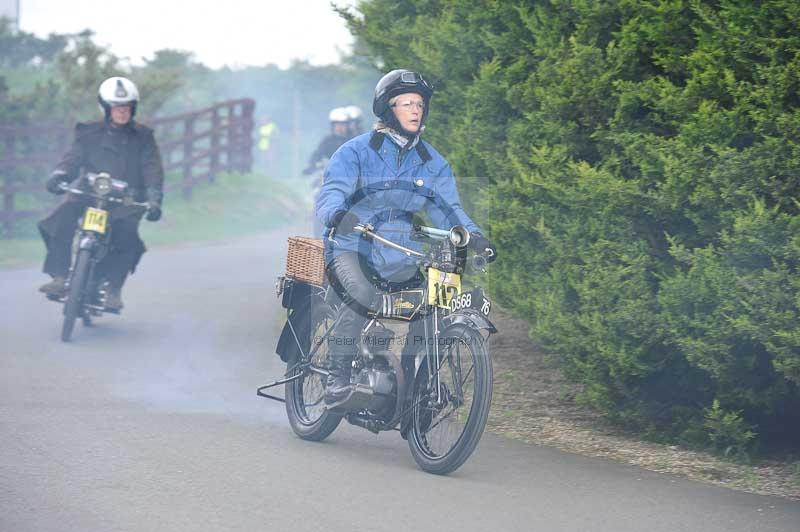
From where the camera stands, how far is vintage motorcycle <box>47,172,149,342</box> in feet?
37.5

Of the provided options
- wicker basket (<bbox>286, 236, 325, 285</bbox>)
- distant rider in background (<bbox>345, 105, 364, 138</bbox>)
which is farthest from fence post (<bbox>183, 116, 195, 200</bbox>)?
wicker basket (<bbox>286, 236, 325, 285</bbox>)

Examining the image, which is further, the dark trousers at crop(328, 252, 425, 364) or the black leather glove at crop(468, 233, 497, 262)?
the dark trousers at crop(328, 252, 425, 364)

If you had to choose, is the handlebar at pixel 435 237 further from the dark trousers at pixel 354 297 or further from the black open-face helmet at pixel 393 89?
the black open-face helmet at pixel 393 89

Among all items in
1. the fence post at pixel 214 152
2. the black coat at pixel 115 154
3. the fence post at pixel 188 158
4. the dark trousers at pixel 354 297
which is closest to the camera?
the dark trousers at pixel 354 297

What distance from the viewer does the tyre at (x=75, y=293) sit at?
11.3 m

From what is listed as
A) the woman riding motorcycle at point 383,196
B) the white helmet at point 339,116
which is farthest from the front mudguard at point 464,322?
the white helmet at point 339,116

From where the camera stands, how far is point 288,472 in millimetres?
6668

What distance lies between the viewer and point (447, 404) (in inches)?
264

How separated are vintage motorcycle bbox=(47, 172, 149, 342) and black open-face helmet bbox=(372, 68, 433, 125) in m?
5.19

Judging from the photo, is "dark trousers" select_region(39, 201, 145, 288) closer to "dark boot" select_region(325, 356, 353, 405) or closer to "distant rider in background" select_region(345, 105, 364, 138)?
"dark boot" select_region(325, 356, 353, 405)

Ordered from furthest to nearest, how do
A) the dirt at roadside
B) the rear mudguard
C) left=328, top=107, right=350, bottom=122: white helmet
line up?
left=328, top=107, right=350, bottom=122: white helmet < the rear mudguard < the dirt at roadside

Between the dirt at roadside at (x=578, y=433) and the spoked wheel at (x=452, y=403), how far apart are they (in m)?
1.09

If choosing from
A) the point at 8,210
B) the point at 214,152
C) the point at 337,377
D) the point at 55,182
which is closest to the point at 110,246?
the point at 55,182

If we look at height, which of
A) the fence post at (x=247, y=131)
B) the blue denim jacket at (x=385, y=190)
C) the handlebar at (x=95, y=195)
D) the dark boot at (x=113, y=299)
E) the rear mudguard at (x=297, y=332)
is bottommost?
the rear mudguard at (x=297, y=332)
